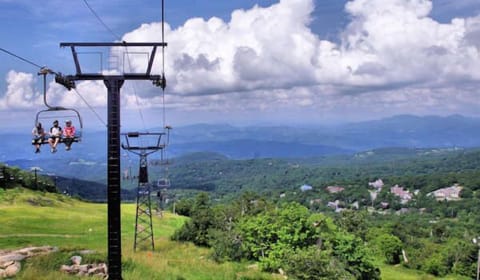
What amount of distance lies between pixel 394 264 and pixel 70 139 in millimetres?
82001

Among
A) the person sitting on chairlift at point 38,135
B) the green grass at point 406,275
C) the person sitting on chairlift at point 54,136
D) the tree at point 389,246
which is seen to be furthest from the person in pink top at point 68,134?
the tree at point 389,246

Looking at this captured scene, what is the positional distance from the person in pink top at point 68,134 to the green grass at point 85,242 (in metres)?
7.65

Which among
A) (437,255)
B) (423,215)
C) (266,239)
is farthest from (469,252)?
(423,215)

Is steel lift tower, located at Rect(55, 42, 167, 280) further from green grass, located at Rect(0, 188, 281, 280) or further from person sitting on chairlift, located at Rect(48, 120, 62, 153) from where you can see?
green grass, located at Rect(0, 188, 281, 280)

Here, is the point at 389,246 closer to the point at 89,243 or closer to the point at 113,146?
the point at 89,243

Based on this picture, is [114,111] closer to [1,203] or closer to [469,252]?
[1,203]

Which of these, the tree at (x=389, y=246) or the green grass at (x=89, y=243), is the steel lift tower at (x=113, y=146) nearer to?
the green grass at (x=89, y=243)

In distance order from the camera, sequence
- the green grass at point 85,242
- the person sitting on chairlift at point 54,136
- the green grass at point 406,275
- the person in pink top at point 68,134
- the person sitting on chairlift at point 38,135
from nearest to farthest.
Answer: the person sitting on chairlift at point 38,135, the person sitting on chairlift at point 54,136, the person in pink top at point 68,134, the green grass at point 85,242, the green grass at point 406,275

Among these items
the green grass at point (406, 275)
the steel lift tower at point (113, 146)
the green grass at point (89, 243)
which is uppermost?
the steel lift tower at point (113, 146)

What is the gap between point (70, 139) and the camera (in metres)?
19.4

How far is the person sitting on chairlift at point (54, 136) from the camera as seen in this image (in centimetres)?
1927

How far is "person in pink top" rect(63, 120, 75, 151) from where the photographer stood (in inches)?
766

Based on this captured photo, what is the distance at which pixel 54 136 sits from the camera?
19.5 m

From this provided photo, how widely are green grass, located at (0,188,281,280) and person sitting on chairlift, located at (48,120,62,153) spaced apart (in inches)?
297
